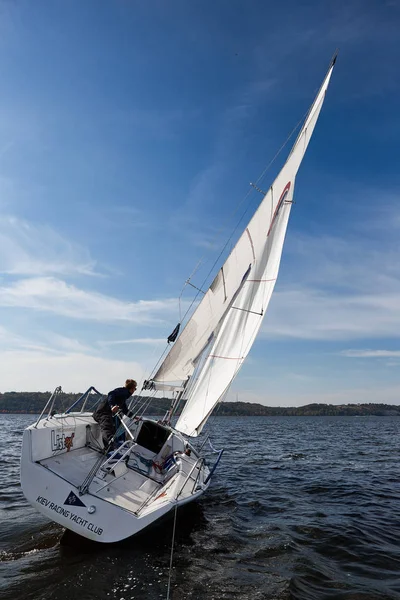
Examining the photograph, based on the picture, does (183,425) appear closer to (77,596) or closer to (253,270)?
(253,270)

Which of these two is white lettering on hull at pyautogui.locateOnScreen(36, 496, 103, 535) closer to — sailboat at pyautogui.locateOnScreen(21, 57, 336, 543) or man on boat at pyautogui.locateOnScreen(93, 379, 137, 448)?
sailboat at pyautogui.locateOnScreen(21, 57, 336, 543)

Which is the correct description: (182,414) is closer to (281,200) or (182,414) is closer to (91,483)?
(91,483)

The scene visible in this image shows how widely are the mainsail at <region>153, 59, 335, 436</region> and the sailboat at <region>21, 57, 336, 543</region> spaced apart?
30 millimetres

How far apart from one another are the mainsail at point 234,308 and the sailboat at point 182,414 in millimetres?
30

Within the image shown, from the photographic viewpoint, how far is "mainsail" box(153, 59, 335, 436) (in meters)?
11.3

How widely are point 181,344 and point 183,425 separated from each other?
101 inches

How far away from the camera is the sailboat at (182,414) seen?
749 cm

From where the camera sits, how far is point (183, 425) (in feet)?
40.1

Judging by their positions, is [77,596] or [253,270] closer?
[77,596]

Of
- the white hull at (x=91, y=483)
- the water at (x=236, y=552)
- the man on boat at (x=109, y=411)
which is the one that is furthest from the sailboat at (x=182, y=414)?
the water at (x=236, y=552)

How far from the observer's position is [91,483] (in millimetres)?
7582

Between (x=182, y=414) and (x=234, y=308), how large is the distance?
3781mm

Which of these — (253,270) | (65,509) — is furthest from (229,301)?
(65,509)

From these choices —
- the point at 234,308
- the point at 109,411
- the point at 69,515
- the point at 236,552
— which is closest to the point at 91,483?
the point at 69,515
